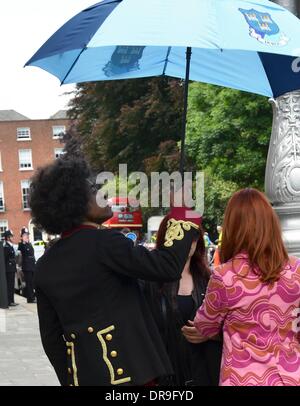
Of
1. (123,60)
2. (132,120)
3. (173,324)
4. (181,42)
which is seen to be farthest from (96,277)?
(132,120)

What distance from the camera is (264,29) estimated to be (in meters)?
4.02

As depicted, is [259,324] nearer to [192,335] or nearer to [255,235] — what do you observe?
[255,235]

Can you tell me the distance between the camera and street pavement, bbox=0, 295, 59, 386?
28.0ft

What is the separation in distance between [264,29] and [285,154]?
298 centimetres

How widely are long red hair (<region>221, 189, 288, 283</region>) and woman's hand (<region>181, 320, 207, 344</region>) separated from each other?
0.42 meters

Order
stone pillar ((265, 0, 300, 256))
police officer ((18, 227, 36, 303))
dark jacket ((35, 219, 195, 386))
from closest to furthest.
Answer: dark jacket ((35, 219, 195, 386)) < stone pillar ((265, 0, 300, 256)) < police officer ((18, 227, 36, 303))

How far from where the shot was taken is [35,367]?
9.44m

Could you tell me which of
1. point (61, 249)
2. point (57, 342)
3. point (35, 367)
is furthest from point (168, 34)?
point (35, 367)

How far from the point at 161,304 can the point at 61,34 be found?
1.56 meters

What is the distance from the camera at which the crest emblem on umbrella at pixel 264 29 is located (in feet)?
13.0

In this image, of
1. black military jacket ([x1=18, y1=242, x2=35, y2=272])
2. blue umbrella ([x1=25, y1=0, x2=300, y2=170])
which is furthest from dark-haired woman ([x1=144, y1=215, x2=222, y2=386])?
black military jacket ([x1=18, y1=242, x2=35, y2=272])

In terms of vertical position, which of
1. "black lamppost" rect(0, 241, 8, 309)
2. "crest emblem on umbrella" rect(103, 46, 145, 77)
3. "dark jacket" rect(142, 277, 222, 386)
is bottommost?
"black lamppost" rect(0, 241, 8, 309)

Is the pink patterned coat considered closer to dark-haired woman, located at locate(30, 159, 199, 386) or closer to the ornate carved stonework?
dark-haired woman, located at locate(30, 159, 199, 386)

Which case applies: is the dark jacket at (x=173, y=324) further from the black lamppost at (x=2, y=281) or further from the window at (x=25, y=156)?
the window at (x=25, y=156)
